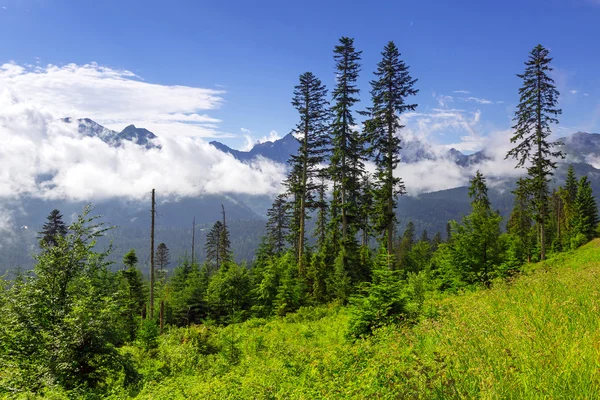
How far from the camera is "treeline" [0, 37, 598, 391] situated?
10.2 meters

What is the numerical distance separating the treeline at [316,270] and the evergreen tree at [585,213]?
538 centimetres

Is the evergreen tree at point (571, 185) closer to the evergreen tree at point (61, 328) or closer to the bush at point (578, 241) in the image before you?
the bush at point (578, 241)

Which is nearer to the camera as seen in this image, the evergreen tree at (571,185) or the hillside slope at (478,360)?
the hillside slope at (478,360)

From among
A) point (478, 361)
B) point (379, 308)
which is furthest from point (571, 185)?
point (478, 361)

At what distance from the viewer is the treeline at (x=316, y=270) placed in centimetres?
1021

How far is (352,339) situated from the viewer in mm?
9875

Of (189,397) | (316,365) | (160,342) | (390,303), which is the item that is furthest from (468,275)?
(160,342)

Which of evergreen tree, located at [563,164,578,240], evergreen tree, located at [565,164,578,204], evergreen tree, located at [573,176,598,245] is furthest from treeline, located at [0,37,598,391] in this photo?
evergreen tree, located at [565,164,578,204]

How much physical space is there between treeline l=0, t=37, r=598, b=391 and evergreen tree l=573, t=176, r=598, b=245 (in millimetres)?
5376

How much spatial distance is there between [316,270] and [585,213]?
45.3 metres

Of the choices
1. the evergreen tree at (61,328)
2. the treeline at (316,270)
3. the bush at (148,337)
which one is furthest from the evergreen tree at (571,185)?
the evergreen tree at (61,328)

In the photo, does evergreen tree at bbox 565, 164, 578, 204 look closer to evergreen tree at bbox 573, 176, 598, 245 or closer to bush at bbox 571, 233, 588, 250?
evergreen tree at bbox 573, 176, 598, 245

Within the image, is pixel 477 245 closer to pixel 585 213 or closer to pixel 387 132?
pixel 387 132

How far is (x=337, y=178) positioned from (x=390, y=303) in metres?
17.3
